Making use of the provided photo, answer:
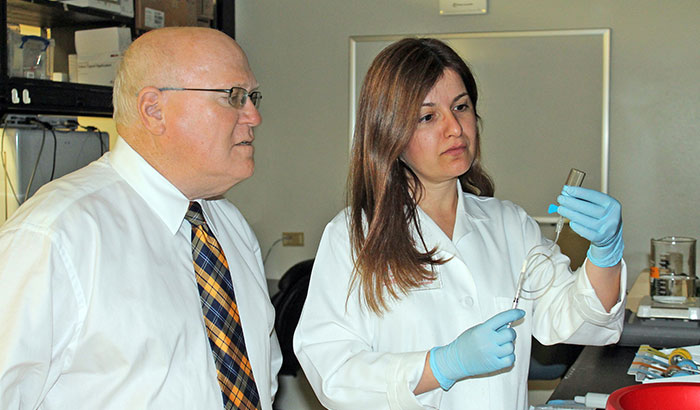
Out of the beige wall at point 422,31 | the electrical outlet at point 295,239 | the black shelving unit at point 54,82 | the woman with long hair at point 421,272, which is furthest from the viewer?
the electrical outlet at point 295,239

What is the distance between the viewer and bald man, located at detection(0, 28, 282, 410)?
1143mm

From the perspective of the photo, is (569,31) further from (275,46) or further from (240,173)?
(240,173)

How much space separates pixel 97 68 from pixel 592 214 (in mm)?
2293

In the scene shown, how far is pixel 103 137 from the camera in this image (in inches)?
116

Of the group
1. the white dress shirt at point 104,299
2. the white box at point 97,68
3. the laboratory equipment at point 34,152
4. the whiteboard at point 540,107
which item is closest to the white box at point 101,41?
the white box at point 97,68

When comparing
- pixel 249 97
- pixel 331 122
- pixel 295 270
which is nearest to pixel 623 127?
pixel 331 122

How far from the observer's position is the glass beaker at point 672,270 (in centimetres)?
226

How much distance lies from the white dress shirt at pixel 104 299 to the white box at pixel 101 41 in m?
1.80

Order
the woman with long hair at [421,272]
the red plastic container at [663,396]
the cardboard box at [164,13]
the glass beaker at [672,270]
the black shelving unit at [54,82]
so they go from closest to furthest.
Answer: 1. the red plastic container at [663,396]
2. the woman with long hair at [421,272]
3. the glass beaker at [672,270]
4. the black shelving unit at [54,82]
5. the cardboard box at [164,13]

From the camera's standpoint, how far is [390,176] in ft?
5.12

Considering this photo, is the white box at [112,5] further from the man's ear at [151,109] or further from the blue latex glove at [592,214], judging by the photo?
the blue latex glove at [592,214]

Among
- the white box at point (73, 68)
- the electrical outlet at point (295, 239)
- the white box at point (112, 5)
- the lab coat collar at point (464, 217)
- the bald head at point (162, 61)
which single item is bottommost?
the electrical outlet at point (295, 239)

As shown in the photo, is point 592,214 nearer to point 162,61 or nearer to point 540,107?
point 162,61

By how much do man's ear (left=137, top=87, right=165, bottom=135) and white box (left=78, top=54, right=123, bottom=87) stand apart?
1776 millimetres
